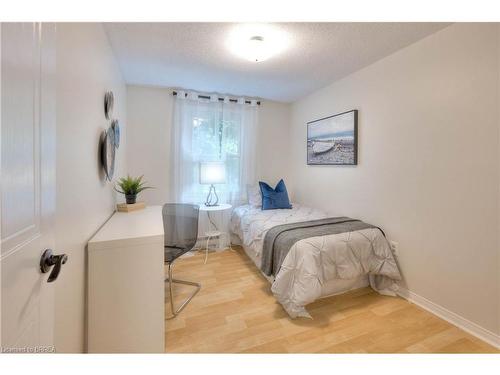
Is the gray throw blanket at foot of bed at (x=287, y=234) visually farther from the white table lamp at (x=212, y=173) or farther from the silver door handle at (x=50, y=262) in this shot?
the silver door handle at (x=50, y=262)

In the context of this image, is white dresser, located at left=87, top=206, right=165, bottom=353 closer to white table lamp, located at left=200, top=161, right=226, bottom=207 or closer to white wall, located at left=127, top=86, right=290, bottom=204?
white table lamp, located at left=200, top=161, right=226, bottom=207

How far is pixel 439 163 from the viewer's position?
177 cm

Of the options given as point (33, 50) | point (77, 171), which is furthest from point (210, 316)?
point (33, 50)

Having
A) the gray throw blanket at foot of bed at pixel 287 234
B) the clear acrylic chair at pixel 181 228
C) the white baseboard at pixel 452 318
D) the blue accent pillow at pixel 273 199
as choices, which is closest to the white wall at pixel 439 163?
the white baseboard at pixel 452 318

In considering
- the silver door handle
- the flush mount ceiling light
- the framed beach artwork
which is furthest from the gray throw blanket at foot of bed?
the flush mount ceiling light

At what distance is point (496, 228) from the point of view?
1.47 meters

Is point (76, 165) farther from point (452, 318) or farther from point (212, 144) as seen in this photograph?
point (452, 318)

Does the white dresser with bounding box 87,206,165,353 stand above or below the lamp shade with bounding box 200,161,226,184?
below

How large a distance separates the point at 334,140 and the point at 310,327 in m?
2.17

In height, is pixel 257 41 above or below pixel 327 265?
above

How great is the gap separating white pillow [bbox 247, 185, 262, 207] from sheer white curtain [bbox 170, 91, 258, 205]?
0.12 meters

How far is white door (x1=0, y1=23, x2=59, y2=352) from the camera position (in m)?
0.52

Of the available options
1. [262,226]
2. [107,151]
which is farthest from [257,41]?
[262,226]

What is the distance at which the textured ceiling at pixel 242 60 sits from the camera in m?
1.75
